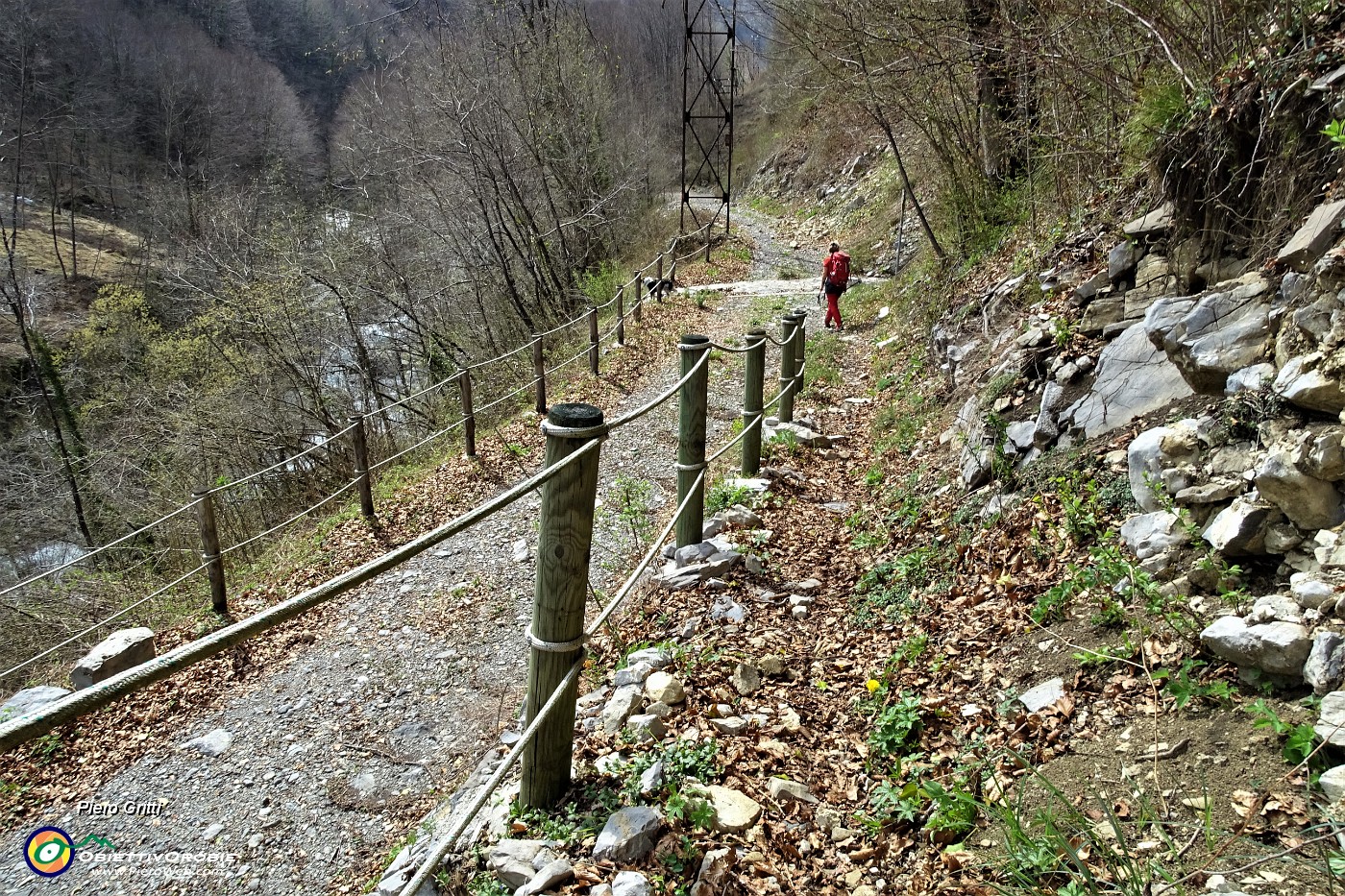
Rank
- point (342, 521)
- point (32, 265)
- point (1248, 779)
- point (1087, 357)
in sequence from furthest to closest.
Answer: point (32, 265), point (342, 521), point (1087, 357), point (1248, 779)

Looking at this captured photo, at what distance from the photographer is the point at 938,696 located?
3189 mm

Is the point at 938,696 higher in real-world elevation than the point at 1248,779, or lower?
lower

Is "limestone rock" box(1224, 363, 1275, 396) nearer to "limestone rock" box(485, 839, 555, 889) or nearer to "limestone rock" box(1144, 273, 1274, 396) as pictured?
"limestone rock" box(1144, 273, 1274, 396)

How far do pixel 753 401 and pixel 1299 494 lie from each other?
351cm

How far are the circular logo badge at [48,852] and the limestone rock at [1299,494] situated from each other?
20.1 ft

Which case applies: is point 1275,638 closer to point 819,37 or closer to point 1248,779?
point 1248,779

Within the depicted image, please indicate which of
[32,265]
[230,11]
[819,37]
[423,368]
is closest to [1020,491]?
[819,37]

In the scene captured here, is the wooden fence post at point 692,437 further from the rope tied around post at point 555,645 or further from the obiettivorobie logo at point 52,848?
the obiettivorobie logo at point 52,848

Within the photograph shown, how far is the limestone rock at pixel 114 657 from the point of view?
5.98 meters

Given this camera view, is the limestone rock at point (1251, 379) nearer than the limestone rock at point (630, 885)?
No

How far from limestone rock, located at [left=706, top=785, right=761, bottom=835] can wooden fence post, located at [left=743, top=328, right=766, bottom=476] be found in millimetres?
3313

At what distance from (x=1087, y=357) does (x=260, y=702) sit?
241 inches

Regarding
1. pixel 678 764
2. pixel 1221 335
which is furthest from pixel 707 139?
pixel 678 764

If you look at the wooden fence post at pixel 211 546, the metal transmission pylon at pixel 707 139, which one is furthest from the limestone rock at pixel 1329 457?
the metal transmission pylon at pixel 707 139
